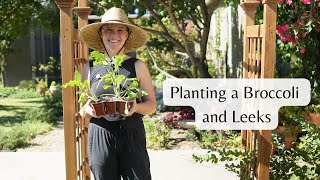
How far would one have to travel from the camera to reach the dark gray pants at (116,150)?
2.42 meters

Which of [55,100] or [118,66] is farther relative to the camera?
[55,100]

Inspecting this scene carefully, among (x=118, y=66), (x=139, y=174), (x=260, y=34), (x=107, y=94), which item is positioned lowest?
(x=139, y=174)

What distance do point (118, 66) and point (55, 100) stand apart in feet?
24.8

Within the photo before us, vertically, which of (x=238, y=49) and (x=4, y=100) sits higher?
(x=238, y=49)

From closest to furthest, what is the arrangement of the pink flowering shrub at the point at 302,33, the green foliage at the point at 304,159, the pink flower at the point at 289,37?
the green foliage at the point at 304,159
the pink flowering shrub at the point at 302,33
the pink flower at the point at 289,37

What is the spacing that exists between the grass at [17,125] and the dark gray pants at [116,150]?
4223mm

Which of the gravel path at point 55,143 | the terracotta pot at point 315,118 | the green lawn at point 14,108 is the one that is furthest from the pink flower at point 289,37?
the green lawn at point 14,108

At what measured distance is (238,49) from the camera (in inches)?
342

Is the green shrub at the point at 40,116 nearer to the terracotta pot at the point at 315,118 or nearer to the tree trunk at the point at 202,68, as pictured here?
the tree trunk at the point at 202,68

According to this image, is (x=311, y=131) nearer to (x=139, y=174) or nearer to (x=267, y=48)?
(x=267, y=48)

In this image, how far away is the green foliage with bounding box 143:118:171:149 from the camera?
6109 mm

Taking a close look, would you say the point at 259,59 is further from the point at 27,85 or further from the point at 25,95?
the point at 27,85

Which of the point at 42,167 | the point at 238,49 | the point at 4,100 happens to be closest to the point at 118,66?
the point at 42,167

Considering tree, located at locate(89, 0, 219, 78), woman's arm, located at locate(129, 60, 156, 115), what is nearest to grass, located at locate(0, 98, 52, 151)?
tree, located at locate(89, 0, 219, 78)
